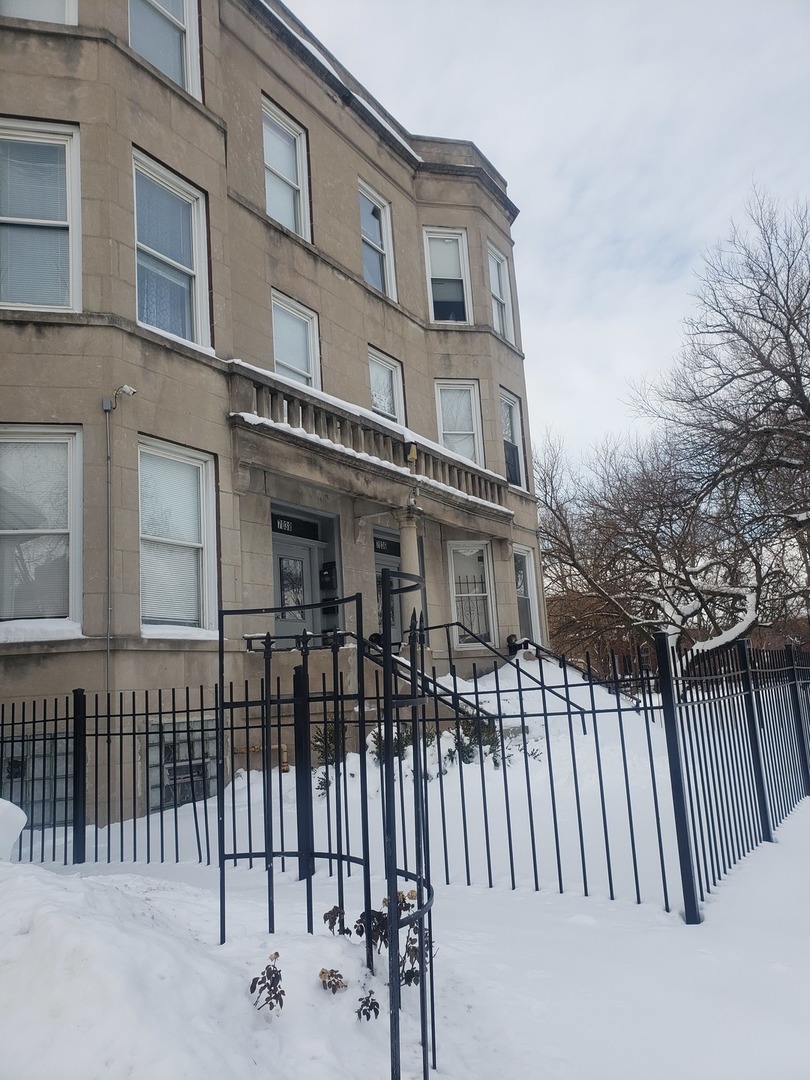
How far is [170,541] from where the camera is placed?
10.8 meters

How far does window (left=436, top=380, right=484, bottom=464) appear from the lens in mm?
19328

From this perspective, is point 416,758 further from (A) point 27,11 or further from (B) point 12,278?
(A) point 27,11

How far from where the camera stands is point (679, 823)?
5.32 metres

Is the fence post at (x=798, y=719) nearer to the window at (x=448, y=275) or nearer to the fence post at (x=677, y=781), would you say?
the fence post at (x=677, y=781)

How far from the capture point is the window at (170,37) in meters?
12.0

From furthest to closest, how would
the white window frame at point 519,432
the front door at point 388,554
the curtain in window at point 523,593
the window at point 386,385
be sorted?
the white window frame at point 519,432
the curtain in window at point 523,593
the window at point 386,385
the front door at point 388,554

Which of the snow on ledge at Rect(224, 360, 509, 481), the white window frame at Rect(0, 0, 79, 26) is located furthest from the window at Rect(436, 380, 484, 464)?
the white window frame at Rect(0, 0, 79, 26)

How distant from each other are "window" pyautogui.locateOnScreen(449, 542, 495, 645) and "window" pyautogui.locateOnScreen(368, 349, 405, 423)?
3113 mm

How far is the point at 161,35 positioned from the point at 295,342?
4.88 meters

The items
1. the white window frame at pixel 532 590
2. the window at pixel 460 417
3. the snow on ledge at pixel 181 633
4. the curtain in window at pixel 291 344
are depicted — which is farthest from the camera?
the white window frame at pixel 532 590

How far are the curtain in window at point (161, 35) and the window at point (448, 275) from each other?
318 inches

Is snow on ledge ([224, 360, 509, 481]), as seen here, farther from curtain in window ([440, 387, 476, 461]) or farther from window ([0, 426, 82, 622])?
window ([0, 426, 82, 622])

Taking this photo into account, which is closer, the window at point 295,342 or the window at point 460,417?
the window at point 295,342

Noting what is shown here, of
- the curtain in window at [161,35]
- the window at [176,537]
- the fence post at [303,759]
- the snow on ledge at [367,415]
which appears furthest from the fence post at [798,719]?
the curtain in window at [161,35]
